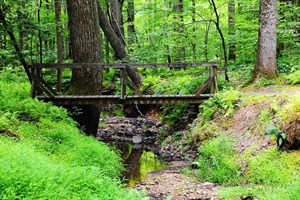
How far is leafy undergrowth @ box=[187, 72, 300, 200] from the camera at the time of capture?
521cm

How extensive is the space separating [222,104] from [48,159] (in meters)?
5.52

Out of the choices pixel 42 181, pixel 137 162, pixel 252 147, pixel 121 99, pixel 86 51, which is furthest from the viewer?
pixel 86 51

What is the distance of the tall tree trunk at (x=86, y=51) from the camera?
1017cm

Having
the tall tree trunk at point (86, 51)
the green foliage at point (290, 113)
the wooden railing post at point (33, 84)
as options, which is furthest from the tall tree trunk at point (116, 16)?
the green foliage at point (290, 113)

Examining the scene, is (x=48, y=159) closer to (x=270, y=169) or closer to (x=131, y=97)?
(x=270, y=169)

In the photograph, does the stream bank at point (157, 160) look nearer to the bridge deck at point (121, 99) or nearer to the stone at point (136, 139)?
the stone at point (136, 139)

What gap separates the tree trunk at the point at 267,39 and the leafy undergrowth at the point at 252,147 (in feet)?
3.93

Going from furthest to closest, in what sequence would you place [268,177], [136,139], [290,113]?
1. [136,139]
2. [290,113]
3. [268,177]

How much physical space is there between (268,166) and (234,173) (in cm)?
77

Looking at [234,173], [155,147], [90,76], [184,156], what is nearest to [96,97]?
[90,76]

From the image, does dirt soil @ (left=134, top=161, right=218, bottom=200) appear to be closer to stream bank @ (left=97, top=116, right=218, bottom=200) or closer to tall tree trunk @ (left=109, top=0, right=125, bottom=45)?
stream bank @ (left=97, top=116, right=218, bottom=200)

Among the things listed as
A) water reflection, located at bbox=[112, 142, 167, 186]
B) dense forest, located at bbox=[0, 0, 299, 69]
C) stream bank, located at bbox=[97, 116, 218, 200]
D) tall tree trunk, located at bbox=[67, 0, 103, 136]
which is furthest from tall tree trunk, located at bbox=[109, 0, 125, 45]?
water reflection, located at bbox=[112, 142, 167, 186]

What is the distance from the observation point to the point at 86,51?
10398mm

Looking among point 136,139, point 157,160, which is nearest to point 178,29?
point 136,139
